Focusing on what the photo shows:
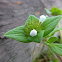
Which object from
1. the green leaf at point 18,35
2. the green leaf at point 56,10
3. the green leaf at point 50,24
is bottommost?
the green leaf at point 18,35

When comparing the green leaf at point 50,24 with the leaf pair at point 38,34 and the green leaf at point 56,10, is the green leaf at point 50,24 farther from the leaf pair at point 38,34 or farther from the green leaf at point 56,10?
the green leaf at point 56,10

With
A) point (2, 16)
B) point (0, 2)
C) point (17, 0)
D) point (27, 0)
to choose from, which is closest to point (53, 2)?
point (27, 0)

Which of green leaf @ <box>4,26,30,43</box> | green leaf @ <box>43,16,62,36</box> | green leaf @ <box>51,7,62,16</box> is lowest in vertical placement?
green leaf @ <box>4,26,30,43</box>

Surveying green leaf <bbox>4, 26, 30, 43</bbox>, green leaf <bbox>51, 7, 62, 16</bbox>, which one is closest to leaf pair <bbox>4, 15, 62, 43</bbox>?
green leaf <bbox>4, 26, 30, 43</bbox>

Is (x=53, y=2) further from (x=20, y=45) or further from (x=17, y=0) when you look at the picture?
(x=20, y=45)

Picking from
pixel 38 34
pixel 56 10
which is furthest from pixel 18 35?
pixel 56 10

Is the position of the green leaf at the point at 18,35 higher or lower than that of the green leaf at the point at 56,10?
lower

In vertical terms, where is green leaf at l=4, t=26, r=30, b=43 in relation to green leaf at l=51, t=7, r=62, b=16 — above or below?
below

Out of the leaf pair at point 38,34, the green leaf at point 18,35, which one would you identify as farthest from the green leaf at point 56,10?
the green leaf at point 18,35

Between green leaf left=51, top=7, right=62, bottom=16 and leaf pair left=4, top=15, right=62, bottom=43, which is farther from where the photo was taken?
green leaf left=51, top=7, right=62, bottom=16

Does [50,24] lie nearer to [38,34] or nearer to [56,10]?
[38,34]

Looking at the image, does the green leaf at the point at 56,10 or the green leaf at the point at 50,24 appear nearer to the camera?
the green leaf at the point at 50,24

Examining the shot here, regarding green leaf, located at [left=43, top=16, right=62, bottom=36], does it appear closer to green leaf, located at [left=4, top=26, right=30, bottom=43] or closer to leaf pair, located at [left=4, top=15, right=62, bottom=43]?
leaf pair, located at [left=4, top=15, right=62, bottom=43]
